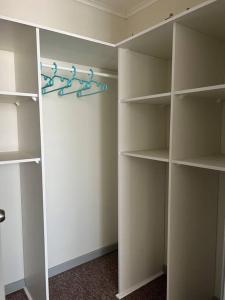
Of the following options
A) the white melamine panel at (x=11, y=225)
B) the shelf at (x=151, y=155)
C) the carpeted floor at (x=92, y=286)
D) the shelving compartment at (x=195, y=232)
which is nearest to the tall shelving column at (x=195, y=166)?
the shelving compartment at (x=195, y=232)

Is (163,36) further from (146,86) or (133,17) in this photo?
(133,17)

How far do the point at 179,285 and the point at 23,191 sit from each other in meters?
1.36

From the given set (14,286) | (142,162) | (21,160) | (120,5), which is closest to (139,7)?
(120,5)

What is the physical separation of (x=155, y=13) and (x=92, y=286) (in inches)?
101

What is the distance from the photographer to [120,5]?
87.9 inches

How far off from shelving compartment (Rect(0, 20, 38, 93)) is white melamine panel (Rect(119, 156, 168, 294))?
2.95 ft

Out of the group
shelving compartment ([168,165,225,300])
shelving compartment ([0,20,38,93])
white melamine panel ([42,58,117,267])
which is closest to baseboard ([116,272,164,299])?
shelving compartment ([168,165,225,300])

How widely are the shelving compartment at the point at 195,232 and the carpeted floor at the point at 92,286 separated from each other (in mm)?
448

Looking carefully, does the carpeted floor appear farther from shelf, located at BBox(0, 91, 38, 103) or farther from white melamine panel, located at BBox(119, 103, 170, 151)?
shelf, located at BBox(0, 91, 38, 103)

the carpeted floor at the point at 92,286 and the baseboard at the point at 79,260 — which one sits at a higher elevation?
the baseboard at the point at 79,260

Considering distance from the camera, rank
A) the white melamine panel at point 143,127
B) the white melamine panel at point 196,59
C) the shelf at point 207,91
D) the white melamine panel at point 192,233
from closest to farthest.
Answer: the shelf at point 207,91
the white melamine panel at point 196,59
the white melamine panel at point 192,233
the white melamine panel at point 143,127

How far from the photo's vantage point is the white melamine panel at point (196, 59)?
54.2 inches

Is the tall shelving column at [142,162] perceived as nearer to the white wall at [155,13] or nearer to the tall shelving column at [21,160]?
the white wall at [155,13]

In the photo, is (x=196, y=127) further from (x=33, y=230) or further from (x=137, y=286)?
(x=137, y=286)
